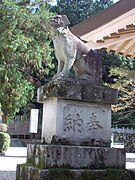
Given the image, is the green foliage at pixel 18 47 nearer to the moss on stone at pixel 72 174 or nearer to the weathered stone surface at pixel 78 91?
Result: the weathered stone surface at pixel 78 91

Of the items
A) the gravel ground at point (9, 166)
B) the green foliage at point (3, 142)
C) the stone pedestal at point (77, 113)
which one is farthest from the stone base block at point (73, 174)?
the green foliage at point (3, 142)

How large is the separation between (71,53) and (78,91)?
52cm

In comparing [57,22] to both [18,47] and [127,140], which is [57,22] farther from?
[127,140]

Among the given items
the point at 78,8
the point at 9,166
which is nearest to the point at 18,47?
the point at 9,166

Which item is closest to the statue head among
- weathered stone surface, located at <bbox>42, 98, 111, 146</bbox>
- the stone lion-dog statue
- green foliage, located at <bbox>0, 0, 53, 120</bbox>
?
the stone lion-dog statue

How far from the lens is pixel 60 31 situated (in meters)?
3.98

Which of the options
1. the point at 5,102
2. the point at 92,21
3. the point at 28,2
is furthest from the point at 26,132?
the point at 92,21

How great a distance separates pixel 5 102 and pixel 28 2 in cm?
515

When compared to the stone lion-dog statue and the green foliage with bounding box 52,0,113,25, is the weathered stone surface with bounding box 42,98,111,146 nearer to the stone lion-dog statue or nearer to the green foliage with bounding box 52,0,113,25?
the stone lion-dog statue

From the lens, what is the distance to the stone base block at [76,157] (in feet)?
11.6

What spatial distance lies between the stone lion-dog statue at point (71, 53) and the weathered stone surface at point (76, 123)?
0.37 m

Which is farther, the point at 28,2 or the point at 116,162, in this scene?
the point at 28,2

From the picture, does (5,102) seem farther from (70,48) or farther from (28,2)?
(70,48)

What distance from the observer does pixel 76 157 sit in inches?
143
